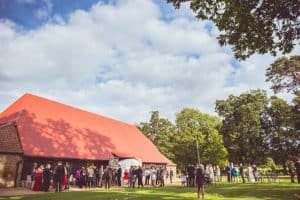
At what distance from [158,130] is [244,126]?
2262 centimetres

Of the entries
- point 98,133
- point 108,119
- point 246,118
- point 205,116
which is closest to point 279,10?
point 98,133

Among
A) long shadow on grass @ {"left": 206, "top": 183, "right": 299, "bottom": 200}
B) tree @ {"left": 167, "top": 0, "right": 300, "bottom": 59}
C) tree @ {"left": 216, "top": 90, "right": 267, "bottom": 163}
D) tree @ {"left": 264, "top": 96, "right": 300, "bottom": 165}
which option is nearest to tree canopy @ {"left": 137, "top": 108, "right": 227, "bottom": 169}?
tree @ {"left": 216, "top": 90, "right": 267, "bottom": 163}

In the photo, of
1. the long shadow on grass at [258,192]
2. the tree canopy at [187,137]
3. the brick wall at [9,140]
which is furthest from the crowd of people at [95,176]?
the tree canopy at [187,137]

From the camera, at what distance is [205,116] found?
266 ft

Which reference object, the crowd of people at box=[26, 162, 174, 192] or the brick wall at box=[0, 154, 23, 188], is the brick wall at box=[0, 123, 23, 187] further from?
the crowd of people at box=[26, 162, 174, 192]

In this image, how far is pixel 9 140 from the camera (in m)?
26.6

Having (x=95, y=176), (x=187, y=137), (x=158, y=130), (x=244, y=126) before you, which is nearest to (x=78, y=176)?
(x=95, y=176)

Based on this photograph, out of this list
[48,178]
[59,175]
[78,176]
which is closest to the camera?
[59,175]

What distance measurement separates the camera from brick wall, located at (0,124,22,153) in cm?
2588

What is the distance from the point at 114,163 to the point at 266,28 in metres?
19.8

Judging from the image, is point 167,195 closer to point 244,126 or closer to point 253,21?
point 253,21

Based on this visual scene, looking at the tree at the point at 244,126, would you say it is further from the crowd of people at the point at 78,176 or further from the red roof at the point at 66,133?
the crowd of people at the point at 78,176

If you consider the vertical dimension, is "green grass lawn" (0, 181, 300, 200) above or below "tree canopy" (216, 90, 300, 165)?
below

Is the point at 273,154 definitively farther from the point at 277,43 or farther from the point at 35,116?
the point at 277,43
